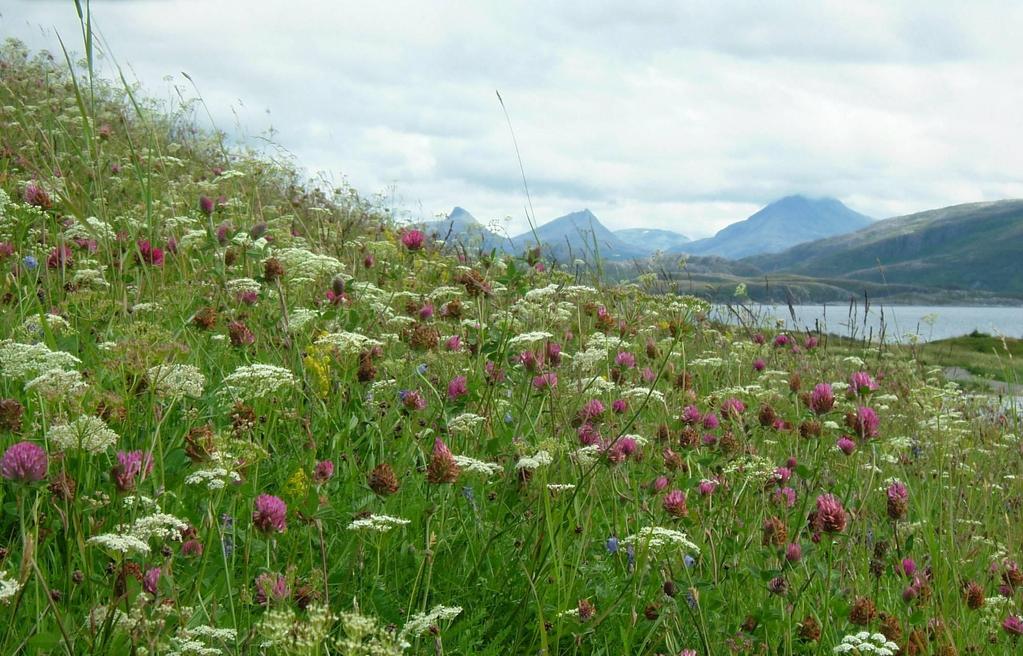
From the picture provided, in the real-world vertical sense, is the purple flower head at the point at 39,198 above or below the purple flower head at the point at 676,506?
above

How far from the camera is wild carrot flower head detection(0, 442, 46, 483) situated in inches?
66.1

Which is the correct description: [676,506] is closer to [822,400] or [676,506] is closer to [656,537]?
[656,537]

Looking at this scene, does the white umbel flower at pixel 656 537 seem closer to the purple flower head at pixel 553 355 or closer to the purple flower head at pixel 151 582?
the purple flower head at pixel 553 355

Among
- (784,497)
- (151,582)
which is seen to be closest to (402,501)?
(151,582)

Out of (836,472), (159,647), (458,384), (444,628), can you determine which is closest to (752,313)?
(836,472)

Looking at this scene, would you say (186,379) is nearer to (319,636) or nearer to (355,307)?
(319,636)

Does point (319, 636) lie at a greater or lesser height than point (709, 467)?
greater

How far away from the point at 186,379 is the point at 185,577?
2.02ft

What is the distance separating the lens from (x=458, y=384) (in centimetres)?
333

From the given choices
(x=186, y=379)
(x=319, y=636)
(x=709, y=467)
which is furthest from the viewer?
(x=709, y=467)

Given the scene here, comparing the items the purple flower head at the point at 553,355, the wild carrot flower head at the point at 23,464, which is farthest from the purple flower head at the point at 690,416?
the wild carrot flower head at the point at 23,464

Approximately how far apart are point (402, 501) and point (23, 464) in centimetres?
159

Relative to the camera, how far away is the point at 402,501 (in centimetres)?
312

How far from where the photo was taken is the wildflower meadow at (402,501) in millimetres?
2012
